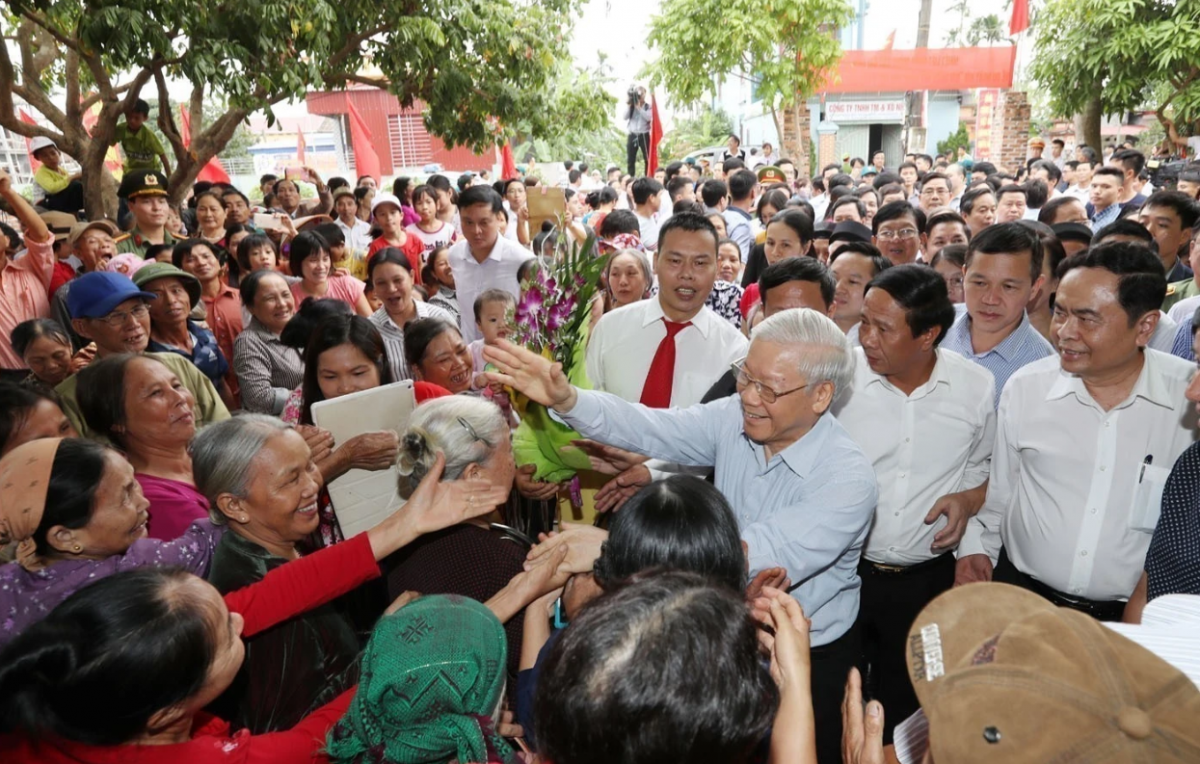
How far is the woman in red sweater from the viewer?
4.42 ft

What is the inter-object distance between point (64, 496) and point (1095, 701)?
7.19 ft

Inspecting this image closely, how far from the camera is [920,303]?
8.76 feet

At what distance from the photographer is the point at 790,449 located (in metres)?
2.15

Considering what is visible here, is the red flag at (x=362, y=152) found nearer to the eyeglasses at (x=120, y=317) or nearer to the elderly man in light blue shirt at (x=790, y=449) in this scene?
the eyeglasses at (x=120, y=317)

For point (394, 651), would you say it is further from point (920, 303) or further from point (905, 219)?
point (905, 219)

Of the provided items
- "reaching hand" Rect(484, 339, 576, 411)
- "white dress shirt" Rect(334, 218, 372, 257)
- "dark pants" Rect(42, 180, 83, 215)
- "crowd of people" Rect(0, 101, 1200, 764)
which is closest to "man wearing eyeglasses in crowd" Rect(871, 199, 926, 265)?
"crowd of people" Rect(0, 101, 1200, 764)

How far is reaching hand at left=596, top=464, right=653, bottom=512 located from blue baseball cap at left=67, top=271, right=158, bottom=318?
2356 mm

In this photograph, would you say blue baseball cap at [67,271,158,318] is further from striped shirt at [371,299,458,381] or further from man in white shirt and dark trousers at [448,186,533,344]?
man in white shirt and dark trousers at [448,186,533,344]

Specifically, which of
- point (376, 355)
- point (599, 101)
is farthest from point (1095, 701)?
point (599, 101)

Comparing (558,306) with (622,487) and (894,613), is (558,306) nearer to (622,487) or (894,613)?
(622,487)

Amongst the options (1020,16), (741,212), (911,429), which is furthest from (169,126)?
(1020,16)

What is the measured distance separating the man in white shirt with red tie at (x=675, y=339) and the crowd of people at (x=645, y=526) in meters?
0.01

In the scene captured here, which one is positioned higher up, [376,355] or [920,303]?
→ [920,303]

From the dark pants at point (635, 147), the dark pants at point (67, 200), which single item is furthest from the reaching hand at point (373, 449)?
the dark pants at point (635, 147)
